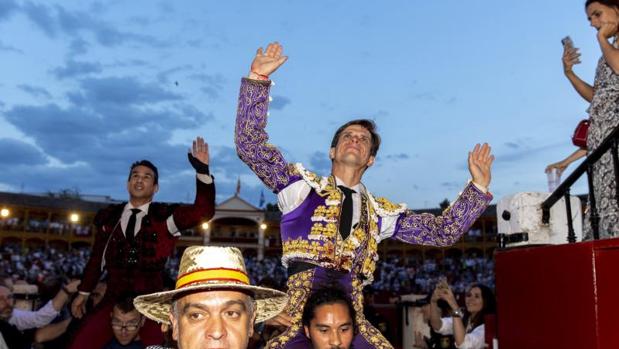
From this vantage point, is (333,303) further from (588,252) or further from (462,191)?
(588,252)

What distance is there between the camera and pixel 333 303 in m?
2.85

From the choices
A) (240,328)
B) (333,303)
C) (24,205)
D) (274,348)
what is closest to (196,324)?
(240,328)

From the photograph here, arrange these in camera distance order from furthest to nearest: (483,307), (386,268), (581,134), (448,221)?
1. (386,268)
2. (483,307)
3. (581,134)
4. (448,221)

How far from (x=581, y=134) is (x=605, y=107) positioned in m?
0.67

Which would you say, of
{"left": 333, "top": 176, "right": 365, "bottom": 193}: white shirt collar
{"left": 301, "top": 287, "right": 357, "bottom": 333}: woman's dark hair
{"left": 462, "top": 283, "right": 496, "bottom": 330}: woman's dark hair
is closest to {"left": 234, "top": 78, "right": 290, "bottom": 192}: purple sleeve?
{"left": 333, "top": 176, "right": 365, "bottom": 193}: white shirt collar

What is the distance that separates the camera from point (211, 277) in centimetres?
223

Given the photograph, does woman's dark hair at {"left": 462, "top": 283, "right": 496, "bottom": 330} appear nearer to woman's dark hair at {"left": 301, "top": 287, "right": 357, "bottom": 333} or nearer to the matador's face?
the matador's face

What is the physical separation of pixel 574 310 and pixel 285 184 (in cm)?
182

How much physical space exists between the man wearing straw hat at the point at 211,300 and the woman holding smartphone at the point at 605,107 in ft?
7.98

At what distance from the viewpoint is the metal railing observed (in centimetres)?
328

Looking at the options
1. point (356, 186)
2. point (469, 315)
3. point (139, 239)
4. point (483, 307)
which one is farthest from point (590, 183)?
point (139, 239)

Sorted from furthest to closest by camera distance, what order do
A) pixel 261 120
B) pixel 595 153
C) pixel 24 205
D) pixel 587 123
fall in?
pixel 24 205
pixel 587 123
pixel 595 153
pixel 261 120

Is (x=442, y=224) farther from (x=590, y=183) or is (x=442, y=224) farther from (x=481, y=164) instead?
(x=590, y=183)

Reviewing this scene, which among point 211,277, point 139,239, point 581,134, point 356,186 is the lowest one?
point 211,277
